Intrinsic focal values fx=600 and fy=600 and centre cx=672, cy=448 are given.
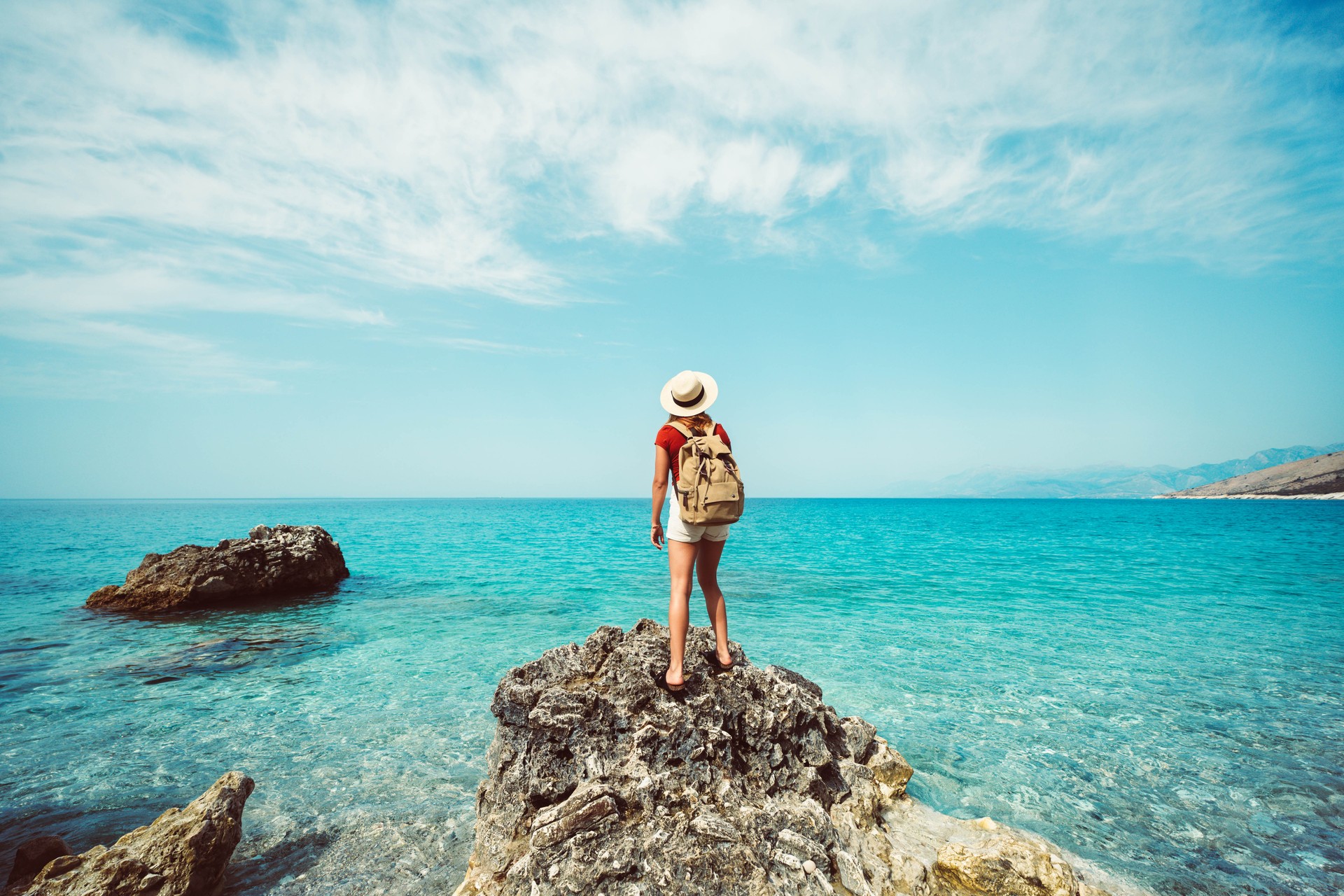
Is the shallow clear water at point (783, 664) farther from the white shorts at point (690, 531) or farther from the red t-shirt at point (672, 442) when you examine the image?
the red t-shirt at point (672, 442)

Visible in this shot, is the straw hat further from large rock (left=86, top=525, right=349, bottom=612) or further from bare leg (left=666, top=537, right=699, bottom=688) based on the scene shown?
large rock (left=86, top=525, right=349, bottom=612)

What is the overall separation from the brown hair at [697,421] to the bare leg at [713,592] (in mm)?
896

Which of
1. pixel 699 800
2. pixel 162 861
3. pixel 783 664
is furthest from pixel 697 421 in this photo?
pixel 783 664

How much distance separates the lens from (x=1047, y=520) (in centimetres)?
6812

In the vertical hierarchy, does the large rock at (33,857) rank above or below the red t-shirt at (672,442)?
below

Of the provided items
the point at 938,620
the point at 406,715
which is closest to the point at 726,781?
the point at 406,715

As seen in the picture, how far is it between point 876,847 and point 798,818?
1.02 metres

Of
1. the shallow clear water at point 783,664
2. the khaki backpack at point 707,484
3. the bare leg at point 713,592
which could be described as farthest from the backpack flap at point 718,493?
the shallow clear water at point 783,664

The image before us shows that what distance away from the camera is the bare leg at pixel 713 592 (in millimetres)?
4805

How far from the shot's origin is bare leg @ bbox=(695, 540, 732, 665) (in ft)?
15.8

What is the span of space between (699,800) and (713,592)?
4.96 feet

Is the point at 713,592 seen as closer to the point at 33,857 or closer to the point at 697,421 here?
the point at 697,421

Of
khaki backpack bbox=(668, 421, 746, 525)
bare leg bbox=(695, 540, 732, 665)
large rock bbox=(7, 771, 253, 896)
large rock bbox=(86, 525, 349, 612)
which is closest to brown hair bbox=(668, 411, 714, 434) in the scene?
khaki backpack bbox=(668, 421, 746, 525)

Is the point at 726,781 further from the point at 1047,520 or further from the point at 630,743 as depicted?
the point at 1047,520
